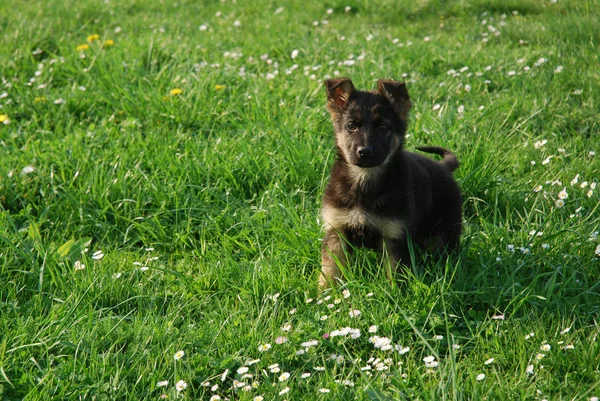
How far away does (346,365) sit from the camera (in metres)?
3.65

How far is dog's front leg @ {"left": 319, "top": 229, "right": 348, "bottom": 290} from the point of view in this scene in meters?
4.16

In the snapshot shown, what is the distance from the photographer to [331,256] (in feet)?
13.6

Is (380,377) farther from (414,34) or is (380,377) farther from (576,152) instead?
(414,34)

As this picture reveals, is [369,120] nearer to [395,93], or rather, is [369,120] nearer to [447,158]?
[395,93]

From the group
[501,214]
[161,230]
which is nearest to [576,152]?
[501,214]

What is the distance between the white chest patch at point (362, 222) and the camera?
4070 millimetres

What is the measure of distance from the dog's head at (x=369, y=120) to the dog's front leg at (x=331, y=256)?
0.45m

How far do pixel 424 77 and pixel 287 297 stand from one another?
331 cm

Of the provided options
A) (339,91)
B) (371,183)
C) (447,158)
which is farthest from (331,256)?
(447,158)

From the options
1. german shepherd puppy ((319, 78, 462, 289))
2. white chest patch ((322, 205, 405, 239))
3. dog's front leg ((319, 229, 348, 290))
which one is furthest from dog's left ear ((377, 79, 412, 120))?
dog's front leg ((319, 229, 348, 290))

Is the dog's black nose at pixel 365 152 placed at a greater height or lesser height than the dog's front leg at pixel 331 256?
greater

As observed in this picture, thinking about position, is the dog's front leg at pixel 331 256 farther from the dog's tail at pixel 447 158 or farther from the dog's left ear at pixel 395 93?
the dog's tail at pixel 447 158

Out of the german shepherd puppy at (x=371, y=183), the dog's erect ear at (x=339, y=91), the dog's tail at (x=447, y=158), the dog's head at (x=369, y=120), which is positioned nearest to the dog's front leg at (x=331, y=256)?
the german shepherd puppy at (x=371, y=183)

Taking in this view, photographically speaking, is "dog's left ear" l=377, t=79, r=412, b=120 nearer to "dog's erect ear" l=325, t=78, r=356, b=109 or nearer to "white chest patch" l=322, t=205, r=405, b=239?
"dog's erect ear" l=325, t=78, r=356, b=109
